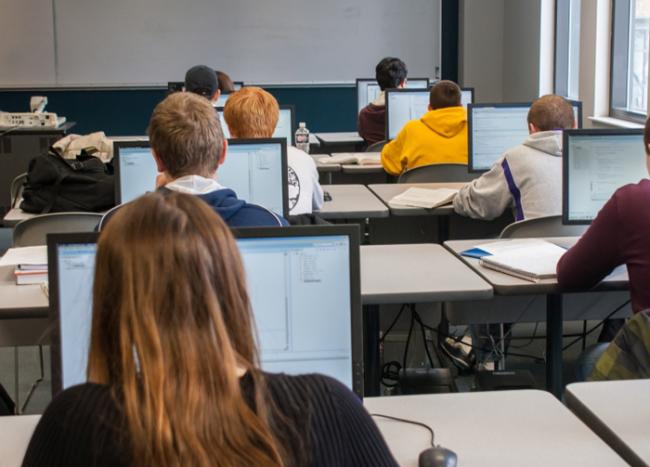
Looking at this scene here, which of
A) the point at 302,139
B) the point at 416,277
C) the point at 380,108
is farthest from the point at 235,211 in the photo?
the point at 380,108

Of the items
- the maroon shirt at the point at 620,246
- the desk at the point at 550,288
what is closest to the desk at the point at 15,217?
the desk at the point at 550,288

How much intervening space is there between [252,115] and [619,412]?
7.61ft

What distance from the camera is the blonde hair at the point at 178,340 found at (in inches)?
43.5

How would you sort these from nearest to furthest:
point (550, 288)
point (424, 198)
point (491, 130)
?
point (550, 288) < point (424, 198) < point (491, 130)

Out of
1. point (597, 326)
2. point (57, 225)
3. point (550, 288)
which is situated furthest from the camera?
point (597, 326)

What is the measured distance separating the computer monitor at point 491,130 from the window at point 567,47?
12.7 ft

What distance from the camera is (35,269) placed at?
299 centimetres

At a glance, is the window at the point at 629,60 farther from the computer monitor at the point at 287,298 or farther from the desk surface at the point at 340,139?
the computer monitor at the point at 287,298

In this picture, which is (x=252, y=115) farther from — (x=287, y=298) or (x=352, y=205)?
(x=287, y=298)

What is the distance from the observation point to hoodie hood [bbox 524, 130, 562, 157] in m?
3.99

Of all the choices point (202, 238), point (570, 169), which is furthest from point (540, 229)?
point (202, 238)

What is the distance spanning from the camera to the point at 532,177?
4027mm

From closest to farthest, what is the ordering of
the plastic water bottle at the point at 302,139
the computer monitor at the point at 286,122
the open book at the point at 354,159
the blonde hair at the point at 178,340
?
the blonde hair at the point at 178,340
the computer monitor at the point at 286,122
the open book at the point at 354,159
the plastic water bottle at the point at 302,139

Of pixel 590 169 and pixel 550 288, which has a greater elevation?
pixel 590 169
